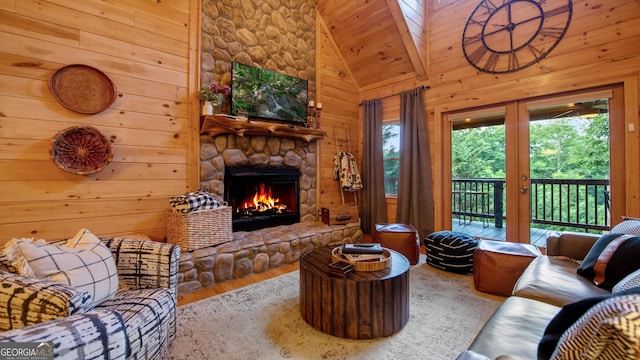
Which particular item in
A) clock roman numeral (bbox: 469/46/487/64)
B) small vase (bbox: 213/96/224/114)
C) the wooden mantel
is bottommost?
the wooden mantel

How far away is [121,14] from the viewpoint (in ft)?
8.74

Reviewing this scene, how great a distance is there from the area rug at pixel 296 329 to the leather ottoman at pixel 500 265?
90 millimetres

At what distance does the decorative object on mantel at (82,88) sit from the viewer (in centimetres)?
238

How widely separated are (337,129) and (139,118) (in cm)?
273

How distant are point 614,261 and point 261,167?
3.24m

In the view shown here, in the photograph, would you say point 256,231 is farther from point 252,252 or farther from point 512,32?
point 512,32

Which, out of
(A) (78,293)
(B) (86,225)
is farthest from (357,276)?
(B) (86,225)

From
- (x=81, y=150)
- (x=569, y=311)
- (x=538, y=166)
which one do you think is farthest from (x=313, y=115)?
(x=569, y=311)

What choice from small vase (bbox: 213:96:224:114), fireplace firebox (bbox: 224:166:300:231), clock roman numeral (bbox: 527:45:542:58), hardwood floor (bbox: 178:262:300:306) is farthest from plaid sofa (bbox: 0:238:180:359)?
clock roman numeral (bbox: 527:45:542:58)

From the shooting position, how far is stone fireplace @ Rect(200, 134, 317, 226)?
127 inches

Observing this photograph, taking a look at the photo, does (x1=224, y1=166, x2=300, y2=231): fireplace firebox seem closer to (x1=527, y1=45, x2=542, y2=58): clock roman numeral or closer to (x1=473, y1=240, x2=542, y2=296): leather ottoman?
(x1=473, y1=240, x2=542, y2=296): leather ottoman

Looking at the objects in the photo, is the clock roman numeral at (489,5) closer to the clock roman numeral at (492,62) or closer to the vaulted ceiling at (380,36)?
the clock roman numeral at (492,62)

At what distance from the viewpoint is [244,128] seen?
10.3 feet

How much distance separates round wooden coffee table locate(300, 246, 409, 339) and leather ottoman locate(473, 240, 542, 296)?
988 mm
